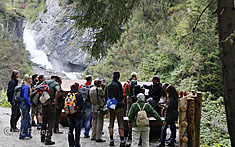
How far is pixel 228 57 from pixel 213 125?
7.42 metres

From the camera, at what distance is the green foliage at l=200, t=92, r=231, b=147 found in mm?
10395

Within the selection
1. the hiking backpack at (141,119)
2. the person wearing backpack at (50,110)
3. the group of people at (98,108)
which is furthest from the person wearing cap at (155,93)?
the person wearing backpack at (50,110)

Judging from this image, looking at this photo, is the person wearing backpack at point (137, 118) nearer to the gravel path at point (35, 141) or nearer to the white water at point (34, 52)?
the gravel path at point (35, 141)

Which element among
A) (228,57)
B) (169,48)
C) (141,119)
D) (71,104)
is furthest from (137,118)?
(169,48)

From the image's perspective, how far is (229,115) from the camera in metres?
4.84

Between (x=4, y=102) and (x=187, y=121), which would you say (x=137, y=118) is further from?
(x=4, y=102)

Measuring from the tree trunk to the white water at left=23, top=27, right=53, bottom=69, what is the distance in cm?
4978

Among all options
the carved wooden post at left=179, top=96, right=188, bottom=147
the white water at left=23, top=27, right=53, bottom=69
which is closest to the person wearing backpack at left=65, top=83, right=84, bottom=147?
the carved wooden post at left=179, top=96, right=188, bottom=147

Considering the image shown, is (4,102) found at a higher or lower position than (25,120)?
higher

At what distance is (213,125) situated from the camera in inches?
446

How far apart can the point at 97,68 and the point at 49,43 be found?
1532 inches

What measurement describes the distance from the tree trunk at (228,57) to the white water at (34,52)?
4978cm

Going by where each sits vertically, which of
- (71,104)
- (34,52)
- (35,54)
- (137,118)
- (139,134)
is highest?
(34,52)

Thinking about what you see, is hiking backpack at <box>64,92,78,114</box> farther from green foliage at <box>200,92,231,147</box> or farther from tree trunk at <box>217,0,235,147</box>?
green foliage at <box>200,92,231,147</box>
